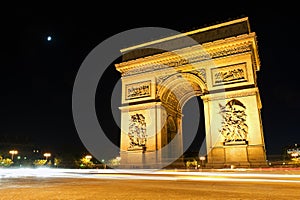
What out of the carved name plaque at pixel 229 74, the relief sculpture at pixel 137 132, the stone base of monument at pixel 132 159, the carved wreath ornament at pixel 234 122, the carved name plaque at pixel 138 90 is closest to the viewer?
the carved wreath ornament at pixel 234 122

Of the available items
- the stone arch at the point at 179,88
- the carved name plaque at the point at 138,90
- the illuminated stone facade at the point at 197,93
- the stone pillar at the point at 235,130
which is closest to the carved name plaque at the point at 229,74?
the illuminated stone facade at the point at 197,93

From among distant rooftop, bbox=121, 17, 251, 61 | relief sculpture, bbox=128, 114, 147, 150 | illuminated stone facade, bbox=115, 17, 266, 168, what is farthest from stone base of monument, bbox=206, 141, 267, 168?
distant rooftop, bbox=121, 17, 251, 61

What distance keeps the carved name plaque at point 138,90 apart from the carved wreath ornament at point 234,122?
628 centimetres

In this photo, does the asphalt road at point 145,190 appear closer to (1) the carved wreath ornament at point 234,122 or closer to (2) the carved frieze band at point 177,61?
(1) the carved wreath ornament at point 234,122

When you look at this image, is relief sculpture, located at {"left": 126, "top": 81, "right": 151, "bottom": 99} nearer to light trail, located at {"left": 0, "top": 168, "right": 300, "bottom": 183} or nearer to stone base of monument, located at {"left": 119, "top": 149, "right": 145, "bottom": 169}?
stone base of monument, located at {"left": 119, "top": 149, "right": 145, "bottom": 169}

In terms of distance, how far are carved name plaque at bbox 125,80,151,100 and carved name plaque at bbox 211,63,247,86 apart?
5384 millimetres

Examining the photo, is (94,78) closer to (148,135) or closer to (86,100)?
(86,100)

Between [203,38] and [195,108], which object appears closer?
[203,38]

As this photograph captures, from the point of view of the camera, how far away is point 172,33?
69.2ft

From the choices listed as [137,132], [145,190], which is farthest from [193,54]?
[145,190]

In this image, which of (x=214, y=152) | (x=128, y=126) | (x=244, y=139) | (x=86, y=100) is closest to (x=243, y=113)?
(x=244, y=139)

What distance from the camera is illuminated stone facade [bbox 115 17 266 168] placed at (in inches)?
620

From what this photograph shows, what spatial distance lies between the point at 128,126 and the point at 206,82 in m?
7.05

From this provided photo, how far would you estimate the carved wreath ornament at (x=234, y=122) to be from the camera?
15641 mm
